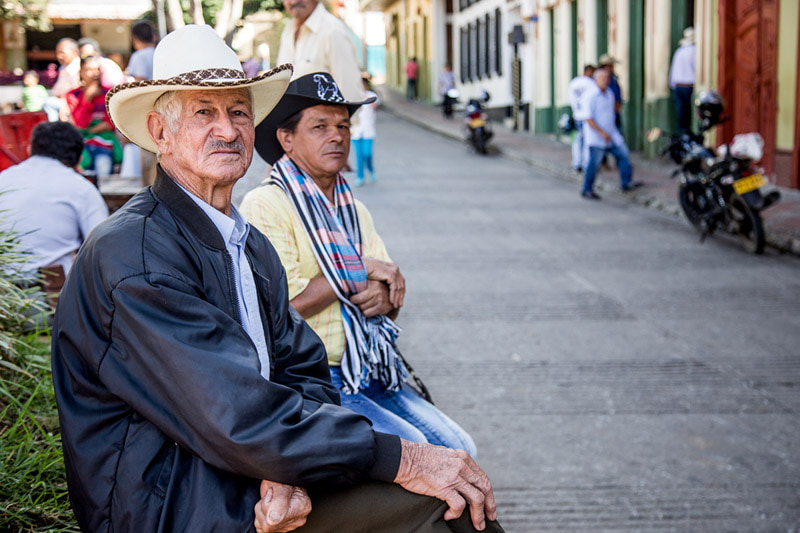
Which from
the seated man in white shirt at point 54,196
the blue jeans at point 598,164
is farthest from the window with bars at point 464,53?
the seated man in white shirt at point 54,196

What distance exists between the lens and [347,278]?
12.0 ft

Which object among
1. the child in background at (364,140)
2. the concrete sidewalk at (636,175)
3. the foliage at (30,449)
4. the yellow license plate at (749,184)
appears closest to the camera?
the foliage at (30,449)

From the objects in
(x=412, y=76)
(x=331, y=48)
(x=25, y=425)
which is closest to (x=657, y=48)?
(x=331, y=48)

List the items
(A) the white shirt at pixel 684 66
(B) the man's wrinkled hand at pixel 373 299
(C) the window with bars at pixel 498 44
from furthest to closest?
(C) the window with bars at pixel 498 44 < (A) the white shirt at pixel 684 66 < (B) the man's wrinkled hand at pixel 373 299

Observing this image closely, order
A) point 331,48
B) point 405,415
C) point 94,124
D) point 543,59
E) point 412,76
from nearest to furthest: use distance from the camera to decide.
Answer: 1. point 405,415
2. point 331,48
3. point 94,124
4. point 543,59
5. point 412,76

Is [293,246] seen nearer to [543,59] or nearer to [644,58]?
[644,58]

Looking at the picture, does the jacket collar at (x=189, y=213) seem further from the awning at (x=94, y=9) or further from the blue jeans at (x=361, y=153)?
the awning at (x=94, y=9)

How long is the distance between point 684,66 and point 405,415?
15259 mm

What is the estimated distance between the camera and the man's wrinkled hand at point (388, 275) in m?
3.75

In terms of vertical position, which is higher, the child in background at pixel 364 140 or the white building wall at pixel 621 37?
the white building wall at pixel 621 37

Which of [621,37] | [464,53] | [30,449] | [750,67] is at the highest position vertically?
[464,53]

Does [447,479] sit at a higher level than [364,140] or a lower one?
lower

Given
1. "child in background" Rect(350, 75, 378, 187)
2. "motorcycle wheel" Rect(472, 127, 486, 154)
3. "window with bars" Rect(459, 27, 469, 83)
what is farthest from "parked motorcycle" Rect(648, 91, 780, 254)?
"window with bars" Rect(459, 27, 469, 83)

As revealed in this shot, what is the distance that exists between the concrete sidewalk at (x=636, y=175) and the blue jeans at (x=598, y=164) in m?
0.28
